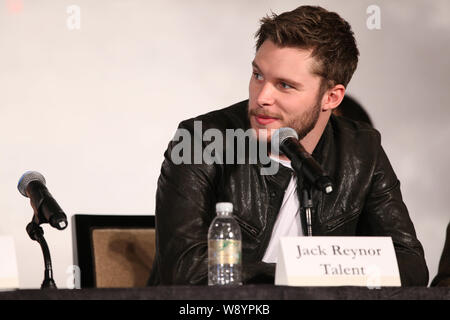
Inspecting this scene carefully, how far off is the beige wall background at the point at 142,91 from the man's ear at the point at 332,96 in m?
1.02

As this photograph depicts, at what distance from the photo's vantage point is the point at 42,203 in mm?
1982

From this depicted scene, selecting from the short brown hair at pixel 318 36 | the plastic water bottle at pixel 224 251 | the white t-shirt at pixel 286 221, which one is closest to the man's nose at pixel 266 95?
the short brown hair at pixel 318 36

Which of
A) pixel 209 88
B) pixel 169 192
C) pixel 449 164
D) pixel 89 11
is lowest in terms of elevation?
pixel 169 192

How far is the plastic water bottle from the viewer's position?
6.02 ft

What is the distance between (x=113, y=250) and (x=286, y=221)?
0.74 meters

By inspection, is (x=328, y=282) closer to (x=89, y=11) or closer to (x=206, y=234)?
(x=206, y=234)

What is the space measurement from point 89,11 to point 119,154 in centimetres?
63

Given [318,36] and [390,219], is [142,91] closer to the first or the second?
[318,36]

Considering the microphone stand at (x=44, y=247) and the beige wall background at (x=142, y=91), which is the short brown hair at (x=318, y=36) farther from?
the beige wall background at (x=142, y=91)

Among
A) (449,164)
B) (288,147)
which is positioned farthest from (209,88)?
(288,147)

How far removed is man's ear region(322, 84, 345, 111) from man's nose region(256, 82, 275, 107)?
27 cm

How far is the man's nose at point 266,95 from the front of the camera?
7.77 feet

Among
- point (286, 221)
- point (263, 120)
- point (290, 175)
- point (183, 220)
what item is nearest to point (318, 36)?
point (263, 120)
